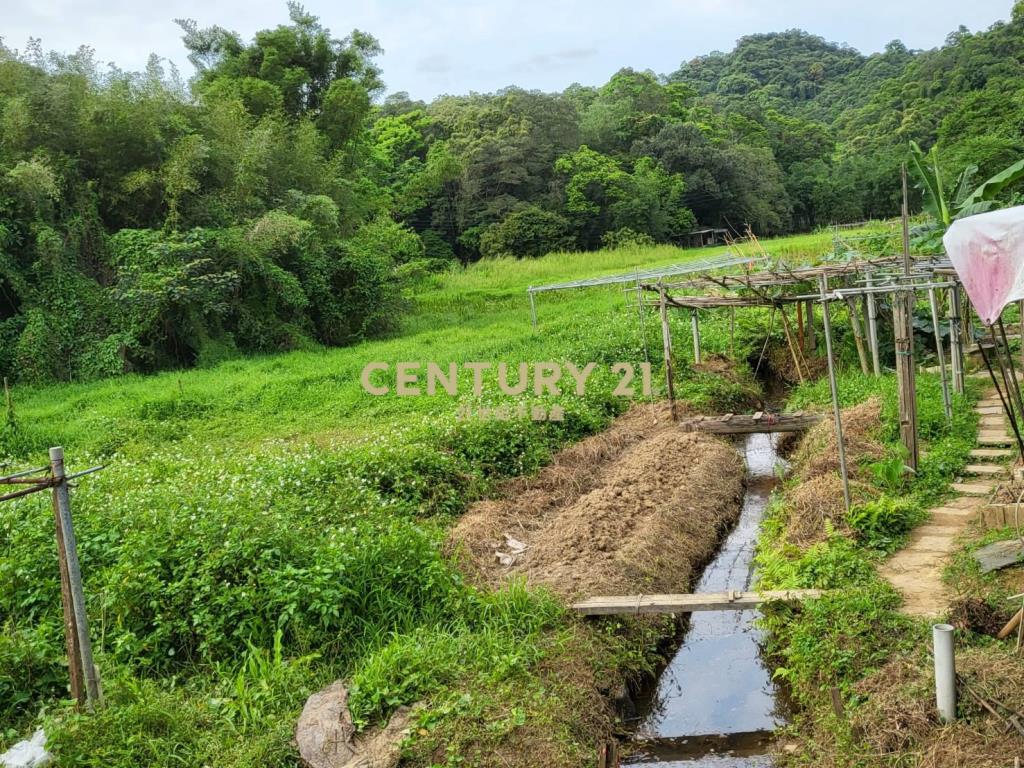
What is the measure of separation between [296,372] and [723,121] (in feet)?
118

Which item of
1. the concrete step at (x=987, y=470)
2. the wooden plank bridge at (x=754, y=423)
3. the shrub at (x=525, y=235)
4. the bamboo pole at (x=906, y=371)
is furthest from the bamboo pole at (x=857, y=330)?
the shrub at (x=525, y=235)

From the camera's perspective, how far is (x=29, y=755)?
441 centimetres

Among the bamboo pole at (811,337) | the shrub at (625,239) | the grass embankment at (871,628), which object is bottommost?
the grass embankment at (871,628)

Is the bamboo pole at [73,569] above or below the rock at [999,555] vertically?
above

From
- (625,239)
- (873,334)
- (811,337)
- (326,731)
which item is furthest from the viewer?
(625,239)

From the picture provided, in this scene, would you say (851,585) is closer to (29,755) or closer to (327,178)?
(29,755)

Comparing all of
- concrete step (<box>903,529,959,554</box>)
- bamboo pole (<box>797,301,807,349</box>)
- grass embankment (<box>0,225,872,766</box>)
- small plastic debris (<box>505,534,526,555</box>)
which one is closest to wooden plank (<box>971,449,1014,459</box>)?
concrete step (<box>903,529,959,554</box>)

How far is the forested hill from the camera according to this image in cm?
1653

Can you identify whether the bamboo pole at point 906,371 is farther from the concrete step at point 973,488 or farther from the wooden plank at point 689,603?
the wooden plank at point 689,603

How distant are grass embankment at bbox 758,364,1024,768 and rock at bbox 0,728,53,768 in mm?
4172

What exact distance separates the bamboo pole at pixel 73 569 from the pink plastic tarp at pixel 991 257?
4721 mm

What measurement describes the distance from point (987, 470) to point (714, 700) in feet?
13.1

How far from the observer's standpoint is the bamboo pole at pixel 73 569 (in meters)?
4.36

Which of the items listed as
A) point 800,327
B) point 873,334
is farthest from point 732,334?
point 873,334
